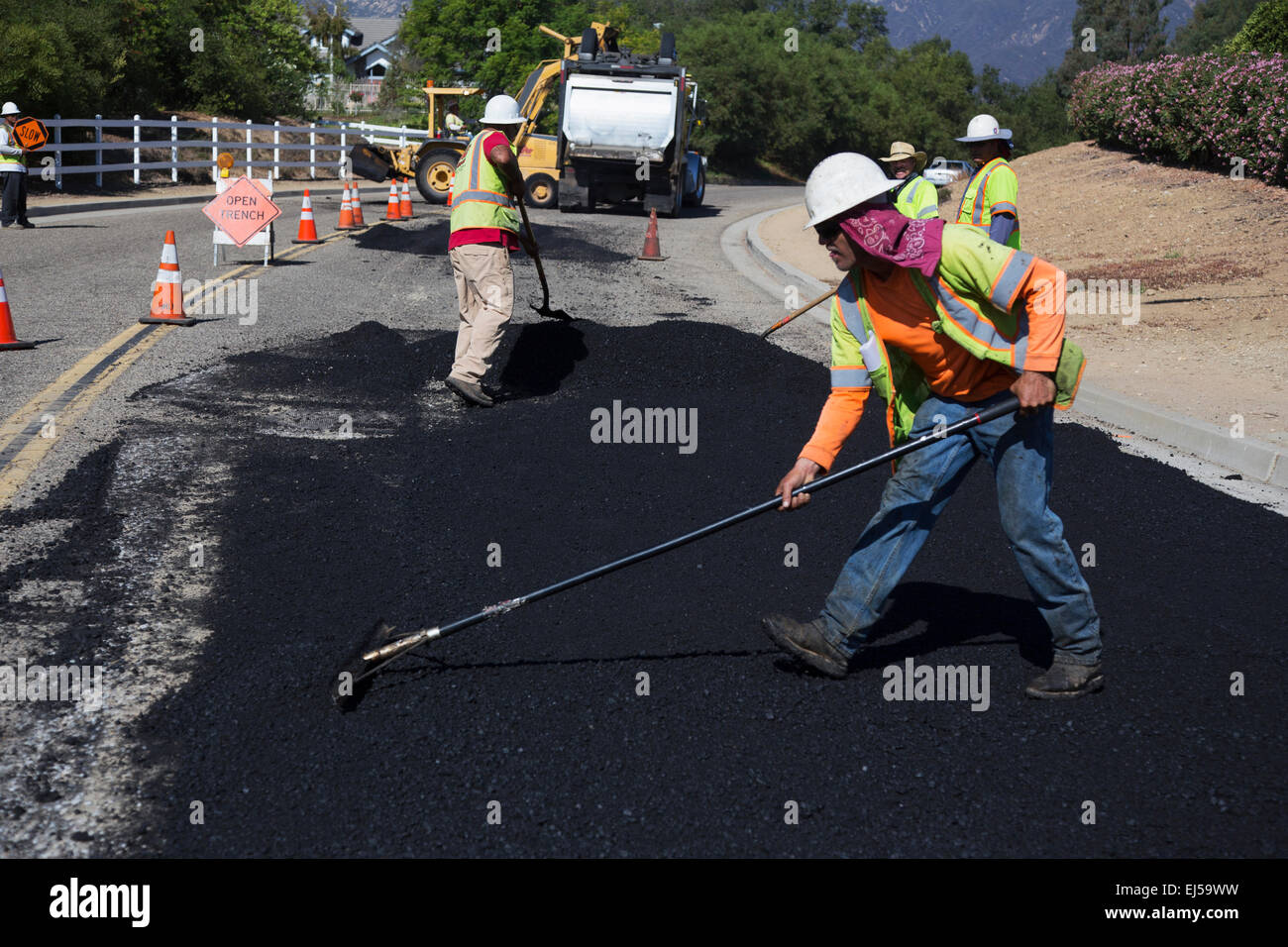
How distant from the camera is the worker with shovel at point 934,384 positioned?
345cm

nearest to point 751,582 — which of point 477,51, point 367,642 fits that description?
point 367,642

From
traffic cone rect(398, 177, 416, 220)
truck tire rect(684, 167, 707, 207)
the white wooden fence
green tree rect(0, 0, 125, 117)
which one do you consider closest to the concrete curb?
traffic cone rect(398, 177, 416, 220)

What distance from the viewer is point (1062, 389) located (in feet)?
11.7

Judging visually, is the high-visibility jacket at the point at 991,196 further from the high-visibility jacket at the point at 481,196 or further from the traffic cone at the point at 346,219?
the traffic cone at the point at 346,219

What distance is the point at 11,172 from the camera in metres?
17.2

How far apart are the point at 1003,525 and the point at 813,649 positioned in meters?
0.73

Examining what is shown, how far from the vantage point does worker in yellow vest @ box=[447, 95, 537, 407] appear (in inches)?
306

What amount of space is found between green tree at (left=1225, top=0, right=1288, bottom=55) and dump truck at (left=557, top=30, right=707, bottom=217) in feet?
35.0

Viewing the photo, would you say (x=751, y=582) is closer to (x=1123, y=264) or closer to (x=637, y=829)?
(x=637, y=829)

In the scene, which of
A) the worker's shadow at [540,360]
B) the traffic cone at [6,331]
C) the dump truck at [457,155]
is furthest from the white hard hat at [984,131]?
the dump truck at [457,155]

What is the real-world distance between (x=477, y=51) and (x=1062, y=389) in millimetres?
48882

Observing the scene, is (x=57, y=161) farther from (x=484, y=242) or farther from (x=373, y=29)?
(x=373, y=29)

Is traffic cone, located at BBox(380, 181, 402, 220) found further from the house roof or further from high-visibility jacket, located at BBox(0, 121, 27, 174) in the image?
the house roof

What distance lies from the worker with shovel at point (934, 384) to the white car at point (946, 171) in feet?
33.1
